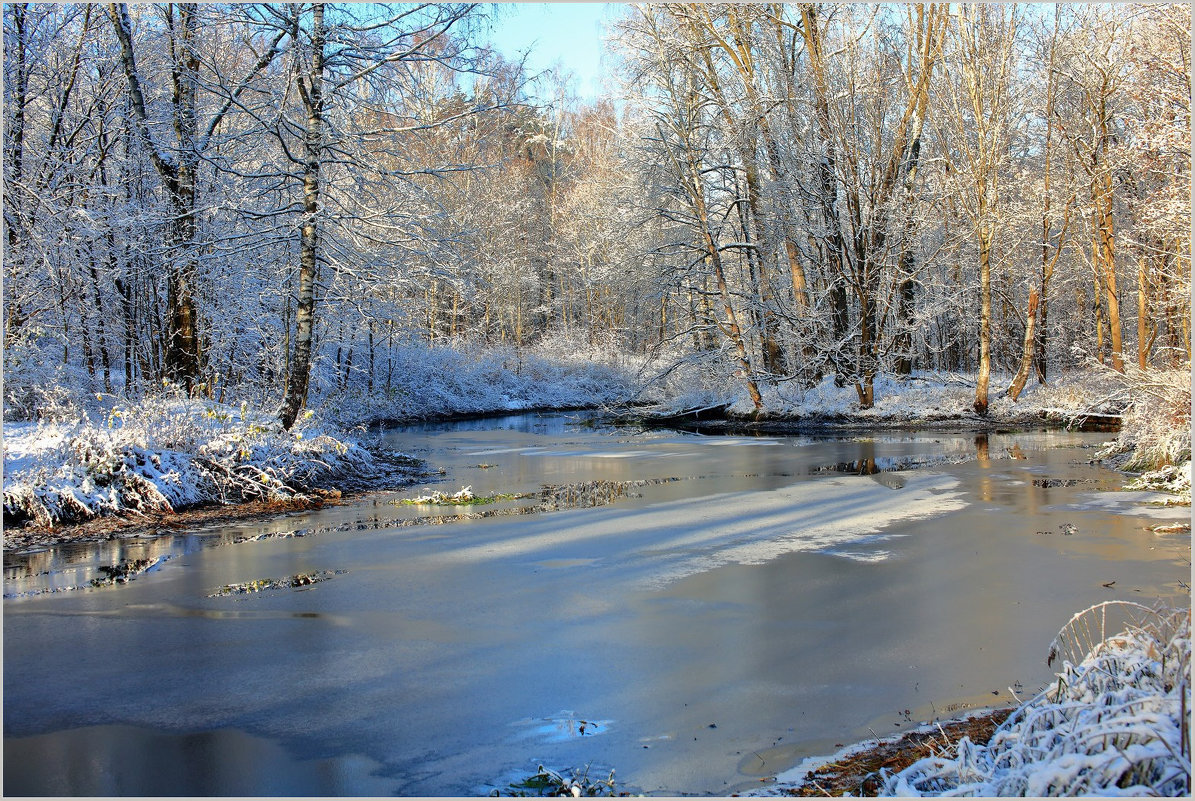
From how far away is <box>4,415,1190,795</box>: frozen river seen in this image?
3.78m

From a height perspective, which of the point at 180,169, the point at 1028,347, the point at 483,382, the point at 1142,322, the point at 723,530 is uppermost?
the point at 180,169

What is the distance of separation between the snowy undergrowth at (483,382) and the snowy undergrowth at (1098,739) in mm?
20175

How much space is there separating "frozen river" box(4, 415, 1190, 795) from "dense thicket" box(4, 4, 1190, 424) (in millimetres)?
5626

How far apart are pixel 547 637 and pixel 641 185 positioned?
1908cm

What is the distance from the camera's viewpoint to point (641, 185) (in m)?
22.8

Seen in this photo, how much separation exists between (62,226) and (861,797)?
489 inches

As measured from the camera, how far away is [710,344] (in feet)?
78.7

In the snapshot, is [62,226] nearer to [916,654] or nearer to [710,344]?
[916,654]

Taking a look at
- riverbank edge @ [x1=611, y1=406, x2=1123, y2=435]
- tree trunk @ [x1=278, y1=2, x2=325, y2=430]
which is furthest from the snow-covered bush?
tree trunk @ [x1=278, y1=2, x2=325, y2=430]

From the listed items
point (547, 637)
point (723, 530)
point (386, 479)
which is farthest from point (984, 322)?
point (547, 637)

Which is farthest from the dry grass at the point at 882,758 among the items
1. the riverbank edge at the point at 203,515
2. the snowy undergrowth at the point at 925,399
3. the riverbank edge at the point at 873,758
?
the snowy undergrowth at the point at 925,399

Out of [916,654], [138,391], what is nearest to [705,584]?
[916,654]

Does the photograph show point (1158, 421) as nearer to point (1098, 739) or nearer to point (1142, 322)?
point (1142, 322)

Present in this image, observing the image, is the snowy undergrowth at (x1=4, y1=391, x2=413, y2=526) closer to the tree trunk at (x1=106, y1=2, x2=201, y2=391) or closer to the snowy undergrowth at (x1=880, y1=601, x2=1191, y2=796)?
the tree trunk at (x1=106, y1=2, x2=201, y2=391)
